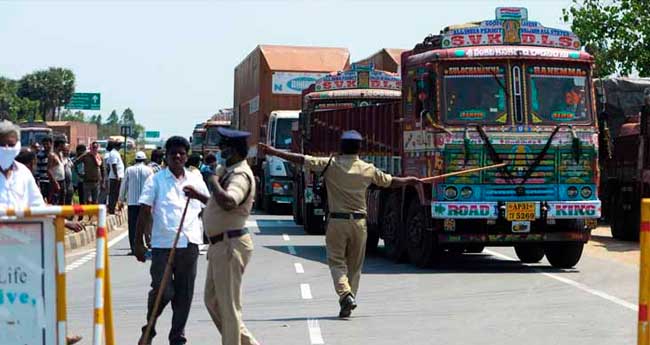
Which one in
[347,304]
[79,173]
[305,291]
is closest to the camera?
[347,304]

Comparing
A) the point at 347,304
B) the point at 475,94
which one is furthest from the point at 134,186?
the point at 347,304

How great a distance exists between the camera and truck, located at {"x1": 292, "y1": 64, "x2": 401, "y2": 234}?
2284 cm

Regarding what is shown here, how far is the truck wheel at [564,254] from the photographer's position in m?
18.0

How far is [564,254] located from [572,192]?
1.23 metres

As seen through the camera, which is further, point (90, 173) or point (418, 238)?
point (90, 173)

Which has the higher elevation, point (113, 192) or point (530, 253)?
point (113, 192)

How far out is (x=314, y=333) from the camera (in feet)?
38.1

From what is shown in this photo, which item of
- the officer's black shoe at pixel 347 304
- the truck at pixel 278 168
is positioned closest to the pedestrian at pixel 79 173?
the truck at pixel 278 168

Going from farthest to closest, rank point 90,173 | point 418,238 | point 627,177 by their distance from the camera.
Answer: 1. point 90,173
2. point 627,177
3. point 418,238

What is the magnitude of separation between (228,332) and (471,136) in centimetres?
834

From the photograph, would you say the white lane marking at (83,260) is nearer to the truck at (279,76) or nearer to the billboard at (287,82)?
the truck at (279,76)

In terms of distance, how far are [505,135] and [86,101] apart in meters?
72.4

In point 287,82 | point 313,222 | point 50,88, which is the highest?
point 50,88

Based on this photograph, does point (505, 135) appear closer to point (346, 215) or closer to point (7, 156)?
point (346, 215)
